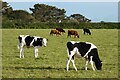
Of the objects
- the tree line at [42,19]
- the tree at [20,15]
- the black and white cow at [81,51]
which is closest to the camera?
the black and white cow at [81,51]

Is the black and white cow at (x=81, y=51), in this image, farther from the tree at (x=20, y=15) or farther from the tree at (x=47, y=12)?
the tree at (x=47, y=12)

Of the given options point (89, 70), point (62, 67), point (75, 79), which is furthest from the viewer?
point (62, 67)

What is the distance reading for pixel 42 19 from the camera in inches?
4441

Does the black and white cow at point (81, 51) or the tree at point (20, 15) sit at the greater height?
the tree at point (20, 15)

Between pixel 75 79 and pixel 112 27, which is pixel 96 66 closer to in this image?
pixel 75 79

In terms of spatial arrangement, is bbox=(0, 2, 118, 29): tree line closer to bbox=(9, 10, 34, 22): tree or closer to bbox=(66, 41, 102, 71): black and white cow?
bbox=(9, 10, 34, 22): tree

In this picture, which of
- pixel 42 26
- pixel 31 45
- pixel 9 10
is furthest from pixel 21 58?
pixel 9 10

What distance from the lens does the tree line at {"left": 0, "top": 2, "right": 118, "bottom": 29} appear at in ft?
277

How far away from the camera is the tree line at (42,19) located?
8431cm

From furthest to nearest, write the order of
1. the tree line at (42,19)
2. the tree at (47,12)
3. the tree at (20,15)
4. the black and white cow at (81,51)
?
the tree at (47,12) → the tree at (20,15) → the tree line at (42,19) → the black and white cow at (81,51)

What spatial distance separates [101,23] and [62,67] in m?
75.0

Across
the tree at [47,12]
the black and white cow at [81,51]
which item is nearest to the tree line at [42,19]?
the tree at [47,12]

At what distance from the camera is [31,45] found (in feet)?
59.1

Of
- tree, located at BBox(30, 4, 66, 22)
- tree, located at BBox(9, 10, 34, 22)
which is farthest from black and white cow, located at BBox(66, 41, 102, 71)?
tree, located at BBox(30, 4, 66, 22)
